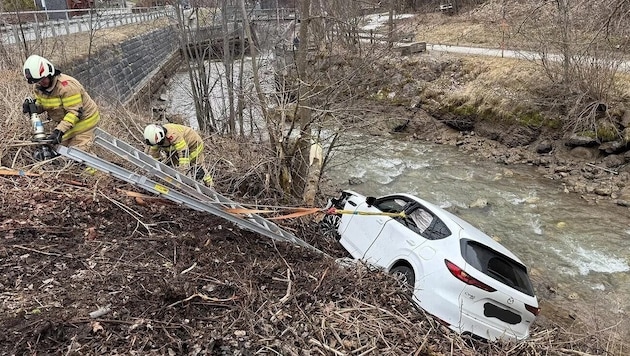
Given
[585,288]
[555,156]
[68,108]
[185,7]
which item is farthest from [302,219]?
[185,7]

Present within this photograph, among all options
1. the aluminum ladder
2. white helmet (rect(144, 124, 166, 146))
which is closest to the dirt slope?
the aluminum ladder

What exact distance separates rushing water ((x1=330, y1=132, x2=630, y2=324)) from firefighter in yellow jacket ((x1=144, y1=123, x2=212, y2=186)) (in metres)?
5.87

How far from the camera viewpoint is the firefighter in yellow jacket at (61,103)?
5.86 metres

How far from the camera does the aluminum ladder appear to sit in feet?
15.0

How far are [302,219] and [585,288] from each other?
5.69m

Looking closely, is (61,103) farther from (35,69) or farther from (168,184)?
(168,184)

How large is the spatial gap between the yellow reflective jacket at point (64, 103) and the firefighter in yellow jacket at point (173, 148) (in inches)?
37.7

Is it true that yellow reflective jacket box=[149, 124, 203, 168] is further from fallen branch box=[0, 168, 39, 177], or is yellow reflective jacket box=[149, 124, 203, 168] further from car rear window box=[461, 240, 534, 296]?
car rear window box=[461, 240, 534, 296]

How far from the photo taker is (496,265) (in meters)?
5.89

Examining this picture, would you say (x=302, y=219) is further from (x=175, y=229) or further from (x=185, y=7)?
(x=185, y=7)

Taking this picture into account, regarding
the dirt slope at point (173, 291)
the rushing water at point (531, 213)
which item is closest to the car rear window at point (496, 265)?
the dirt slope at point (173, 291)

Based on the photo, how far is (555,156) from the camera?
15.2 metres

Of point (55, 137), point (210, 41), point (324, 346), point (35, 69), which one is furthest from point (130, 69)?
point (324, 346)

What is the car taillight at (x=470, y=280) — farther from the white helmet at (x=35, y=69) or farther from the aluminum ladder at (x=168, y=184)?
the white helmet at (x=35, y=69)
